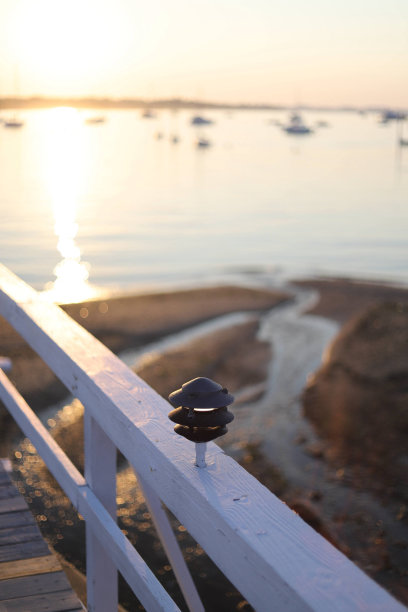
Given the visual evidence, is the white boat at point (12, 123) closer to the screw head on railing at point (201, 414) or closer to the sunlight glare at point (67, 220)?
the sunlight glare at point (67, 220)

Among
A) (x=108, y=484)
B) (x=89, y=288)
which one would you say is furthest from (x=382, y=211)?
(x=108, y=484)

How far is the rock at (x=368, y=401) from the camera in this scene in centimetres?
910

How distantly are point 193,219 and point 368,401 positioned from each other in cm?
3930

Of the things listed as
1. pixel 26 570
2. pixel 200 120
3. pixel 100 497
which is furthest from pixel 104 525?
pixel 200 120

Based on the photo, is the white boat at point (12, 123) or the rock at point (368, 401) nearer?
the rock at point (368, 401)

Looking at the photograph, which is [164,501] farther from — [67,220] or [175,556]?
[67,220]

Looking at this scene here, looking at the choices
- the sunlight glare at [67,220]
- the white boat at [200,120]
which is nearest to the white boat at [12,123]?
the white boat at [200,120]

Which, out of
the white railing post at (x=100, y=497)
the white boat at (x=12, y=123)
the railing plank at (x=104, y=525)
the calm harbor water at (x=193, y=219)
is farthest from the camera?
the white boat at (x=12, y=123)

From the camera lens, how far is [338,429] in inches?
405

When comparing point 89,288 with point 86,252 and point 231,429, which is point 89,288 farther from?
point 231,429

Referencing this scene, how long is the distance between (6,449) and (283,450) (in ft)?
10.8

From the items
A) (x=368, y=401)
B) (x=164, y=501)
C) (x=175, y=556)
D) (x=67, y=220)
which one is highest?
(x=164, y=501)

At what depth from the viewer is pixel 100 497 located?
2.26 metres

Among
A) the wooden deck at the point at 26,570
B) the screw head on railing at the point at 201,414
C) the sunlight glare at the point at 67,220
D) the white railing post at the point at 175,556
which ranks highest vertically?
the screw head on railing at the point at 201,414
